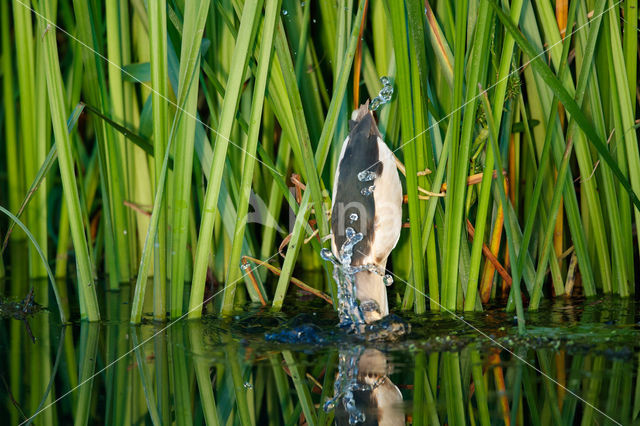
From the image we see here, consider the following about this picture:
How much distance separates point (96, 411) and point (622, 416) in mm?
717

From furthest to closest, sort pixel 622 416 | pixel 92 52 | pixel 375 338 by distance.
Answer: pixel 92 52, pixel 375 338, pixel 622 416

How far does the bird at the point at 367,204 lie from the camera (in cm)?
120

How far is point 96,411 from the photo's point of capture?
3.02 ft

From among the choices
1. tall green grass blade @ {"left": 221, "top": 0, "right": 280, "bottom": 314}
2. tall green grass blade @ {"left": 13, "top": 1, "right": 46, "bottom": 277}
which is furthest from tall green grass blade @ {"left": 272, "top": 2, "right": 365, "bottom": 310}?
tall green grass blade @ {"left": 13, "top": 1, "right": 46, "bottom": 277}

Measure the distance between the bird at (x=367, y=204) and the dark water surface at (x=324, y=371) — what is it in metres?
0.11

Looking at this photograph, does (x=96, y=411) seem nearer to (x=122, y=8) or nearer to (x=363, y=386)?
(x=363, y=386)

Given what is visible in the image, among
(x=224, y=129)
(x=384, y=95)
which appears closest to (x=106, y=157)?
(x=224, y=129)

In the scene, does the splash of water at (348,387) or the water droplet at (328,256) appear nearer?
the splash of water at (348,387)

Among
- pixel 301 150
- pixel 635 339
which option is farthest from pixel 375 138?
pixel 635 339

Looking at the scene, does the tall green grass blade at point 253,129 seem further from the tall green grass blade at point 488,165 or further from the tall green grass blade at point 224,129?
the tall green grass blade at point 488,165

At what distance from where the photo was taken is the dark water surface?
90cm

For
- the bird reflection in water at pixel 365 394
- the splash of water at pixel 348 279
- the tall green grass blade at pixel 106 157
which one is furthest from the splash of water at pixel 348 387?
the tall green grass blade at pixel 106 157

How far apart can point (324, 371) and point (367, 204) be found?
0.33 m

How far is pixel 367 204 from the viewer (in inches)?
48.2
